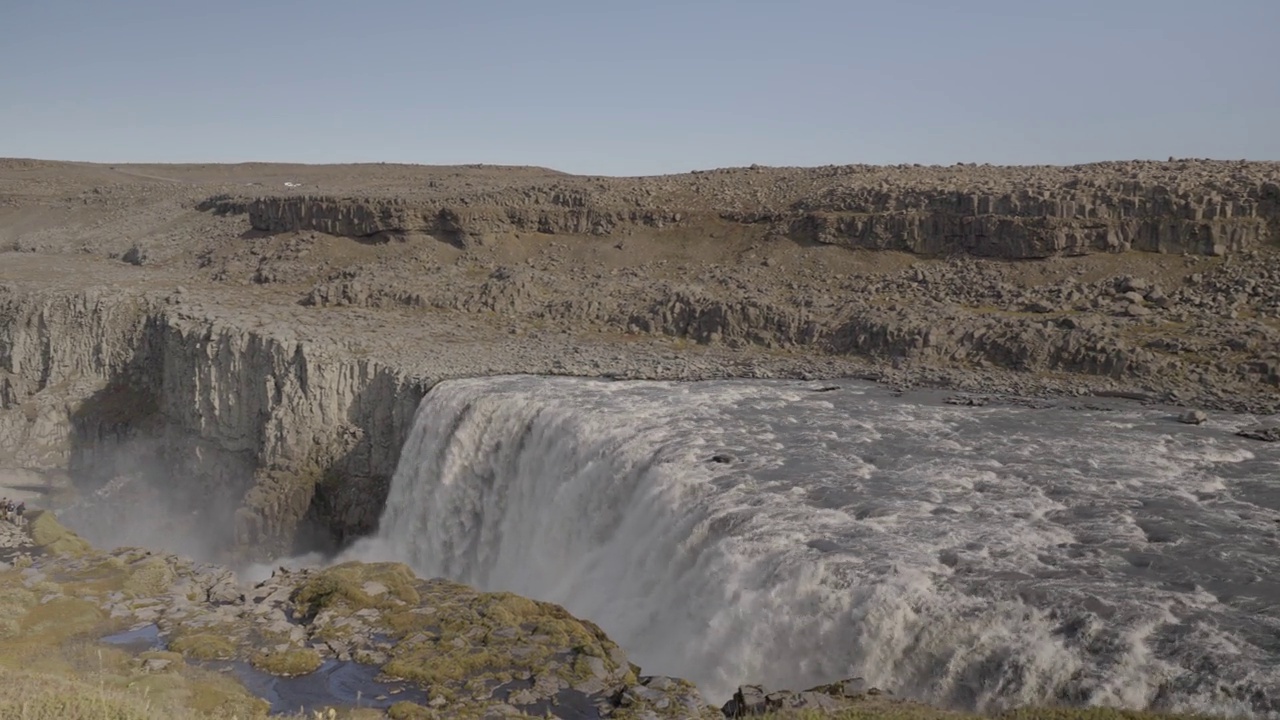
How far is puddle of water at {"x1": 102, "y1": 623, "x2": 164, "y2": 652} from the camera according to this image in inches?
829

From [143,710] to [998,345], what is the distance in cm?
2610

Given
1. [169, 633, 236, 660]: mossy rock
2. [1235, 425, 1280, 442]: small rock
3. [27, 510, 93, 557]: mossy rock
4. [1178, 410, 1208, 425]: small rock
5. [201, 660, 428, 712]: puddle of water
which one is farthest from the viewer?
[27, 510, 93, 557]: mossy rock

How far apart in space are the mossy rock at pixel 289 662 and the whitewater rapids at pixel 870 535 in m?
6.04

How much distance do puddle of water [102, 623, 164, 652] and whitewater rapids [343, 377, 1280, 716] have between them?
8.80 m

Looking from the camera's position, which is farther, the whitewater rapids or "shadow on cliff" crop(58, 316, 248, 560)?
"shadow on cliff" crop(58, 316, 248, 560)

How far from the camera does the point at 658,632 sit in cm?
2000

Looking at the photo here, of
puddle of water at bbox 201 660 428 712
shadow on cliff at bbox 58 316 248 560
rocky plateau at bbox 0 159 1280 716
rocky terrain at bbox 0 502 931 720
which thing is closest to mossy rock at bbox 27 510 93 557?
rocky plateau at bbox 0 159 1280 716

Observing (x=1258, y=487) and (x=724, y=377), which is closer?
(x=1258, y=487)

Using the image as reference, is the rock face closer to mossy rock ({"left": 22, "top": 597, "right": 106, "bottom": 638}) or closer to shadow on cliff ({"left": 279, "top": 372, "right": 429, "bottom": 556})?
shadow on cliff ({"left": 279, "top": 372, "right": 429, "bottom": 556})

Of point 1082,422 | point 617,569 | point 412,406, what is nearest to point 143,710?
point 617,569

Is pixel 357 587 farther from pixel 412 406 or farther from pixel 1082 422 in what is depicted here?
pixel 1082 422

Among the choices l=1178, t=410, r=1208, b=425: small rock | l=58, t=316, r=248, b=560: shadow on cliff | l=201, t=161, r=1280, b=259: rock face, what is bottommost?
l=58, t=316, r=248, b=560: shadow on cliff

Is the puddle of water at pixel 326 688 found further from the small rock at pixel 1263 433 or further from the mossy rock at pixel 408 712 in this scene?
the small rock at pixel 1263 433

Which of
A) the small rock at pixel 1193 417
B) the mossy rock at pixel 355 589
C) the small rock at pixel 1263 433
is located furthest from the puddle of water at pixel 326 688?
the small rock at pixel 1263 433
